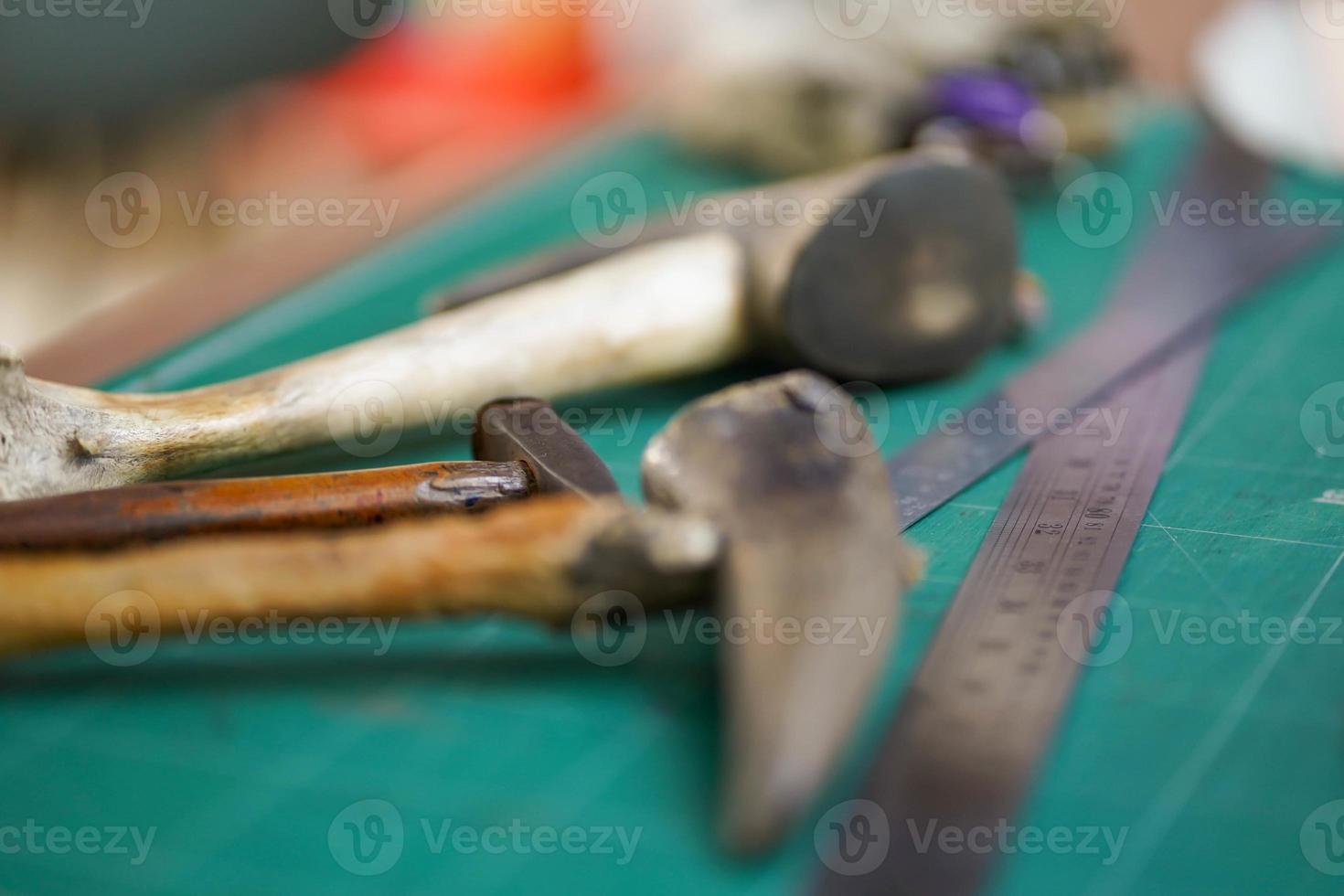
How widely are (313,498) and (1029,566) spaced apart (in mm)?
699

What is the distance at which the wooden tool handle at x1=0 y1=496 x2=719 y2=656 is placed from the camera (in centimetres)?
109

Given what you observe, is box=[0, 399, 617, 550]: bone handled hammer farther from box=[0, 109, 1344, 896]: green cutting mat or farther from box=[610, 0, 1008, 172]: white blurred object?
box=[610, 0, 1008, 172]: white blurred object

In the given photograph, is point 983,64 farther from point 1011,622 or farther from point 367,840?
point 367,840

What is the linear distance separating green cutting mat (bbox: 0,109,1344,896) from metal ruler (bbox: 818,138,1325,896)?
0.08 ft

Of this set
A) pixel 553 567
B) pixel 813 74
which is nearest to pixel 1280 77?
pixel 813 74

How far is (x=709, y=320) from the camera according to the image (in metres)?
1.72

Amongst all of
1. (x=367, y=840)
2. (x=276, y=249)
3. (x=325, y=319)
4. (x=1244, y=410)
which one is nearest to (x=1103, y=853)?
(x=367, y=840)

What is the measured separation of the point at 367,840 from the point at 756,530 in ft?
1.29

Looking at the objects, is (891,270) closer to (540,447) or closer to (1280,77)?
(540,447)

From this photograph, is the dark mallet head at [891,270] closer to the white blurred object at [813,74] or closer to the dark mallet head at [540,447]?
the dark mallet head at [540,447]

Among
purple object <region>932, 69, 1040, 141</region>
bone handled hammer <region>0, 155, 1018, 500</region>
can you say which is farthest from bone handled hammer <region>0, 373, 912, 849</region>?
purple object <region>932, 69, 1040, 141</region>

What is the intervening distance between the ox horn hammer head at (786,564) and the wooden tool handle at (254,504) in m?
0.19

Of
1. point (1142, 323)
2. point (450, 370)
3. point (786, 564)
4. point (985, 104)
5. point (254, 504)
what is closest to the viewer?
point (786, 564)

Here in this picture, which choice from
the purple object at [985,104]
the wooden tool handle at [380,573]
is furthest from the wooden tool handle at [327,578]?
the purple object at [985,104]
